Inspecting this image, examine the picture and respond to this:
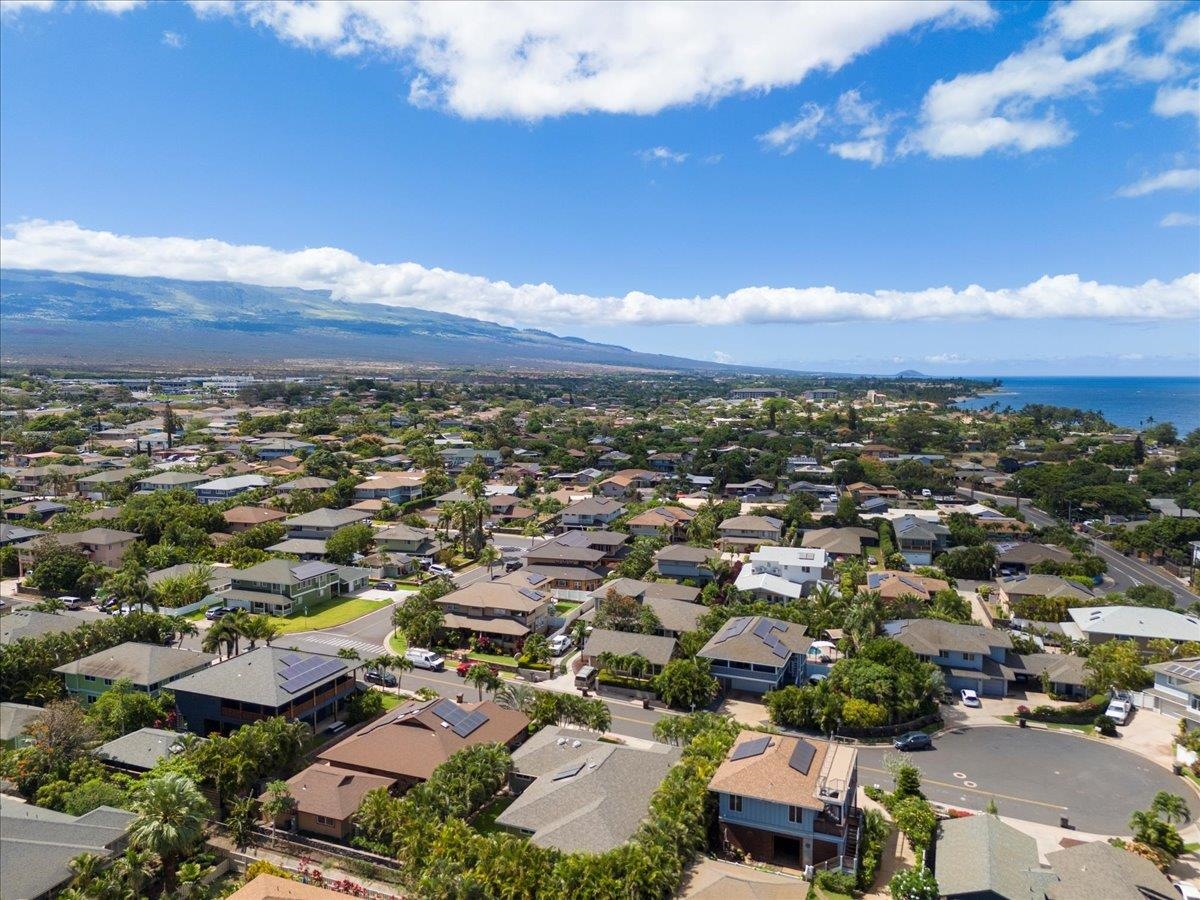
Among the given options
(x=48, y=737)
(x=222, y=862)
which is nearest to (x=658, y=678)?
(x=222, y=862)

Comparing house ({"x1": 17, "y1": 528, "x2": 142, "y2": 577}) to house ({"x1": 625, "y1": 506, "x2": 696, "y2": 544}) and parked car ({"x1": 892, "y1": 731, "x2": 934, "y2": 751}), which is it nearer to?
house ({"x1": 625, "y1": 506, "x2": 696, "y2": 544})

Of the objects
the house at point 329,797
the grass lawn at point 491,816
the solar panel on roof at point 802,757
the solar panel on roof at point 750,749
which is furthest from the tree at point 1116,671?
the house at point 329,797

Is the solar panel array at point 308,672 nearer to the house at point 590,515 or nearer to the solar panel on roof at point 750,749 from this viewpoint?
the solar panel on roof at point 750,749

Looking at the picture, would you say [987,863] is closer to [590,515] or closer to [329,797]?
[329,797]

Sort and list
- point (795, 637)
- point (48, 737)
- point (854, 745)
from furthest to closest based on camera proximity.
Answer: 1. point (795, 637)
2. point (854, 745)
3. point (48, 737)

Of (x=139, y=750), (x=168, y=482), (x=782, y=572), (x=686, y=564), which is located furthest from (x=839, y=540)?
(x=168, y=482)

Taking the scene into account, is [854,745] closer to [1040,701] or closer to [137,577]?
[1040,701]
